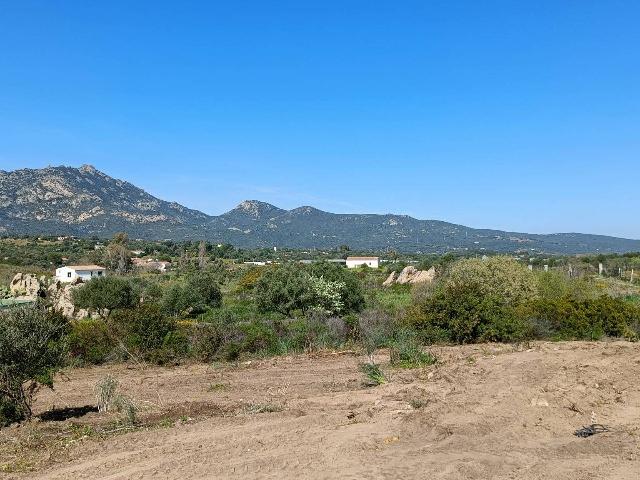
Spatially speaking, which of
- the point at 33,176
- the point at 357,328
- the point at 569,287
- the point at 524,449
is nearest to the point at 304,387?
the point at 524,449

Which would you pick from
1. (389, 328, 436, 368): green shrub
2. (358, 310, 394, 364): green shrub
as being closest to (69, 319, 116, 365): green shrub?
(358, 310, 394, 364): green shrub

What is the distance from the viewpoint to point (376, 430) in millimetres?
8672

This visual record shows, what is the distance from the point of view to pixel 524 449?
303 inches

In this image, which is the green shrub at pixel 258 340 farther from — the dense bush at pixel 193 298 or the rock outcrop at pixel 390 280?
the rock outcrop at pixel 390 280

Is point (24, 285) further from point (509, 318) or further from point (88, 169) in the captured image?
point (88, 169)

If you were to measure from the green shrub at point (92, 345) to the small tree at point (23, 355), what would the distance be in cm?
867

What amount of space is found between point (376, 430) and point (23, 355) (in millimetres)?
6580

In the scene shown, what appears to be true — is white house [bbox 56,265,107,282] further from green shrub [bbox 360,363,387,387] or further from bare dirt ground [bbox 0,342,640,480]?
green shrub [bbox 360,363,387,387]

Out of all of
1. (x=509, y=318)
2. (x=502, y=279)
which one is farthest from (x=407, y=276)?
(x=509, y=318)

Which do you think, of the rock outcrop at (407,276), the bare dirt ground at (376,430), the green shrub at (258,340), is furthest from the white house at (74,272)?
the bare dirt ground at (376,430)

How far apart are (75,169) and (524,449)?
167791 mm

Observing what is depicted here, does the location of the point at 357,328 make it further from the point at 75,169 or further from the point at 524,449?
the point at 75,169

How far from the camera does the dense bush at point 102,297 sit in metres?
38.3

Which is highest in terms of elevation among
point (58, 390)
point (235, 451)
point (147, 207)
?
point (147, 207)
